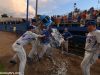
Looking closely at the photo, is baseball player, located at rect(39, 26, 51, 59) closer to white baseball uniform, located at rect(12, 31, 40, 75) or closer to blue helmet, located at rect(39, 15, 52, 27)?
blue helmet, located at rect(39, 15, 52, 27)

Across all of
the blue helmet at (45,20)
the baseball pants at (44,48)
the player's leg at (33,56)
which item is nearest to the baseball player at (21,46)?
the blue helmet at (45,20)

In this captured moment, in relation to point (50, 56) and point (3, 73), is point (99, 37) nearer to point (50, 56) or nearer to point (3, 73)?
point (3, 73)

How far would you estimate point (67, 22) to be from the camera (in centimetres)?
1895

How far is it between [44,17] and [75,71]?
257cm

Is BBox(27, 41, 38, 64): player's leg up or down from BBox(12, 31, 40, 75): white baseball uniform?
down

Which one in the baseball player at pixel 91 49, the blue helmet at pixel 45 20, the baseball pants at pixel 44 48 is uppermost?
the blue helmet at pixel 45 20

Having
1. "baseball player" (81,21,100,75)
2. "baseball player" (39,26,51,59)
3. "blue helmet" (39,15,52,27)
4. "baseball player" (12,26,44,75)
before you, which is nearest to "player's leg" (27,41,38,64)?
"baseball player" (39,26,51,59)

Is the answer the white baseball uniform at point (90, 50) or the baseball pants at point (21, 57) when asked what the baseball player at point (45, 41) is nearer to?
the baseball pants at point (21, 57)

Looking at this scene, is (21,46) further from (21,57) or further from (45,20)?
(45,20)

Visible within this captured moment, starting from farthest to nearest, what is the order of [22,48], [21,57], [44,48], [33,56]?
1. [33,56]
2. [44,48]
3. [22,48]
4. [21,57]

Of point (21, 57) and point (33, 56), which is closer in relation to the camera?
point (21, 57)

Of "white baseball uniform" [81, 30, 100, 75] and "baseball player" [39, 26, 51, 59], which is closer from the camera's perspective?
"white baseball uniform" [81, 30, 100, 75]

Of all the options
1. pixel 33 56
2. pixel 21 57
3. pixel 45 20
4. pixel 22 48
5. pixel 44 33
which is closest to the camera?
pixel 21 57

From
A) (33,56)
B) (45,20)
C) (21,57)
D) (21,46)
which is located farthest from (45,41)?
(21,57)
